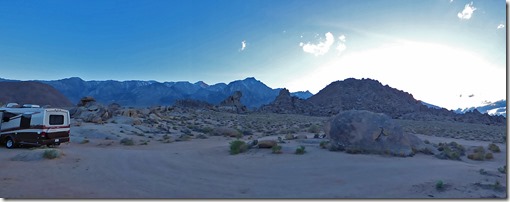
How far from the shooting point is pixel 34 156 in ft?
39.2

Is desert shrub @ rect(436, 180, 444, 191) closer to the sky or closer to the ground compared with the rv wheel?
closer to the sky

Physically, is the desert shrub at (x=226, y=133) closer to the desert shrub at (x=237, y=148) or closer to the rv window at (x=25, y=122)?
the desert shrub at (x=237, y=148)

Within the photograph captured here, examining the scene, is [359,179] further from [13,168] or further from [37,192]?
[13,168]

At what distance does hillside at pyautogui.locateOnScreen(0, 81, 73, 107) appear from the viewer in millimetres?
90531

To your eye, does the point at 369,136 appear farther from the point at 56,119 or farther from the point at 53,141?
the point at 56,119

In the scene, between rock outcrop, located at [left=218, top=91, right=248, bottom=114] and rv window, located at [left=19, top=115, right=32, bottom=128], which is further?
rock outcrop, located at [left=218, top=91, right=248, bottom=114]

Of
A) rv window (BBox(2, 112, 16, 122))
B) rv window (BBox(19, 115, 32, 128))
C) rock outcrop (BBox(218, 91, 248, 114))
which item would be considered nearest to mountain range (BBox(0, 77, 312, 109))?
rock outcrop (BBox(218, 91, 248, 114))

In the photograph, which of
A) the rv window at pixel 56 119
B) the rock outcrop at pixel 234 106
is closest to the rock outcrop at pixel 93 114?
the rv window at pixel 56 119

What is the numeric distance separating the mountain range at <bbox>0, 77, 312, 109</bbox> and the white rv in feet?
402

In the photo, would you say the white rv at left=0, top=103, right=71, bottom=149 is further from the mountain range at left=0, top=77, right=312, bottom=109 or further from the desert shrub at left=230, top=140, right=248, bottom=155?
the mountain range at left=0, top=77, right=312, bottom=109

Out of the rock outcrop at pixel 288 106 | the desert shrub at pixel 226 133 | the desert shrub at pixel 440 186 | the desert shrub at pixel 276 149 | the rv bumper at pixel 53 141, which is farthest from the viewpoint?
the rock outcrop at pixel 288 106

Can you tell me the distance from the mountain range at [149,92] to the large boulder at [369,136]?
128211 mm

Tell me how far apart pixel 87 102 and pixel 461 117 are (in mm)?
68088

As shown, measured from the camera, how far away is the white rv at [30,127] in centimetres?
1541
